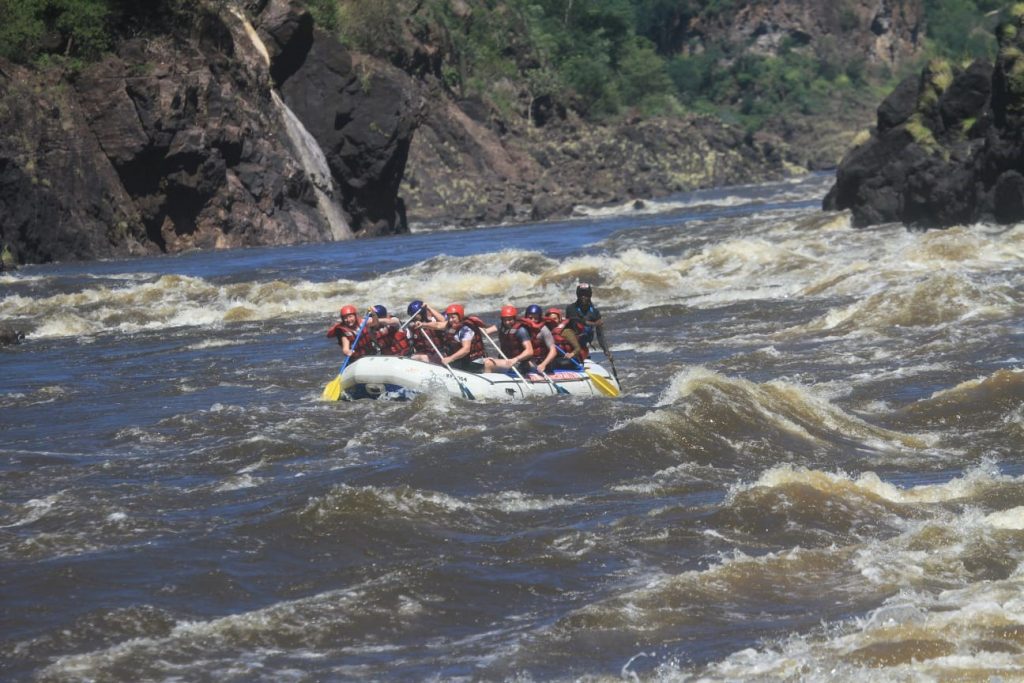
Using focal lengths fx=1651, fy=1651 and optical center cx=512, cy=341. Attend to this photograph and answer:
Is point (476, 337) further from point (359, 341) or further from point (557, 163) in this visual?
point (557, 163)

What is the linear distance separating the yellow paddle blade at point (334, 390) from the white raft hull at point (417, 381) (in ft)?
0.61

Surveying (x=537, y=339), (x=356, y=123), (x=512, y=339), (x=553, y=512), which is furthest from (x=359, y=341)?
(x=356, y=123)

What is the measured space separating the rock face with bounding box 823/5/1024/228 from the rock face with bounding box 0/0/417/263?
18.0 metres

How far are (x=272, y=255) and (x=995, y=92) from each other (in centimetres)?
1904

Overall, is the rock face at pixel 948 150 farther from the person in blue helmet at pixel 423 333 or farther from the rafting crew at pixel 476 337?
the person in blue helmet at pixel 423 333

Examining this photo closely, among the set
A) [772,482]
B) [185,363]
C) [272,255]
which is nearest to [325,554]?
[772,482]

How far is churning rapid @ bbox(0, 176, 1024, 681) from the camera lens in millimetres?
8844

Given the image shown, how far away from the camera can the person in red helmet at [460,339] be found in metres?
17.4

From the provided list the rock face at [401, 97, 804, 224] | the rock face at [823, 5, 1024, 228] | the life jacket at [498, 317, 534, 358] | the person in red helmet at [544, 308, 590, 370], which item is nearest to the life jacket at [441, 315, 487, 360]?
the life jacket at [498, 317, 534, 358]

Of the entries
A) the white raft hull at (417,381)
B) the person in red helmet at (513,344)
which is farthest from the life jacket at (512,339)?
the white raft hull at (417,381)

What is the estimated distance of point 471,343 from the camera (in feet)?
57.5

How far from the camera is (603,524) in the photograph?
11.2 m

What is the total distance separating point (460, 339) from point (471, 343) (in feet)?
0.62

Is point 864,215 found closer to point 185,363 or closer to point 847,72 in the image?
point 185,363
